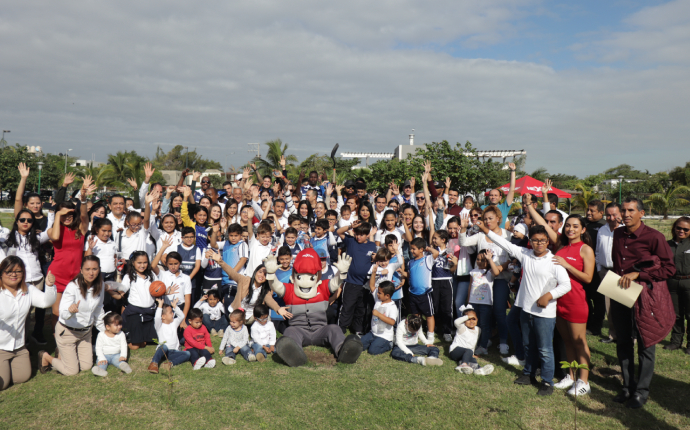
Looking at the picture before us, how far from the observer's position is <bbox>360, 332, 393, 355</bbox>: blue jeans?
6.18 m

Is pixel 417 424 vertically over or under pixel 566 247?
under

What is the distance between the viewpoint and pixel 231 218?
8.10m

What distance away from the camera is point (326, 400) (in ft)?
15.6

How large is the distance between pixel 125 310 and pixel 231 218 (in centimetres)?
244

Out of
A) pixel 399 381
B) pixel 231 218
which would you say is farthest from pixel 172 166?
pixel 399 381

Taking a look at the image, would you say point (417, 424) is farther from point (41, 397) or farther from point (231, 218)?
point (231, 218)

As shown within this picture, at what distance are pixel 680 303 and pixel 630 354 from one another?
2.34m

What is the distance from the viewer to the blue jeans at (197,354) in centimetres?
580

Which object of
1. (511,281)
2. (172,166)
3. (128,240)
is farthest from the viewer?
(172,166)

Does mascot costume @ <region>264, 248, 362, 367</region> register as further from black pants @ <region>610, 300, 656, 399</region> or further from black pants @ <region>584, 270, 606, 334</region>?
black pants @ <region>584, 270, 606, 334</region>

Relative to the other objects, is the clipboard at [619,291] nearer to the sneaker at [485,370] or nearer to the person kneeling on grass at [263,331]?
the sneaker at [485,370]

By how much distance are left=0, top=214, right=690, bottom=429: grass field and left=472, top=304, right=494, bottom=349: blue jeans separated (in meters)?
0.59

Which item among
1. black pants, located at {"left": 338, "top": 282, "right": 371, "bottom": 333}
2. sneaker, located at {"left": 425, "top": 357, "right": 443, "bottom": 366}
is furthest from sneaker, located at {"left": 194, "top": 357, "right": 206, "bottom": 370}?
sneaker, located at {"left": 425, "top": 357, "right": 443, "bottom": 366}

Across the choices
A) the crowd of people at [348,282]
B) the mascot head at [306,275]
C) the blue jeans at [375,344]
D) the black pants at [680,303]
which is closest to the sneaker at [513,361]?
the crowd of people at [348,282]
